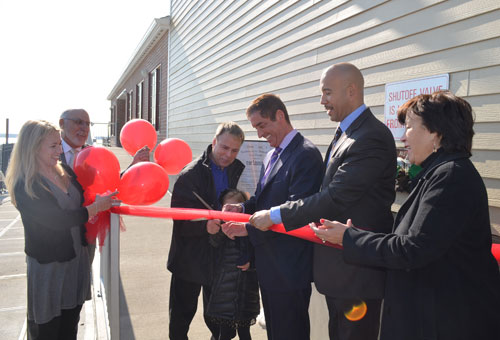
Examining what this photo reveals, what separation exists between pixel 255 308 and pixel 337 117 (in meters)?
1.57

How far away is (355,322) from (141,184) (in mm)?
1875

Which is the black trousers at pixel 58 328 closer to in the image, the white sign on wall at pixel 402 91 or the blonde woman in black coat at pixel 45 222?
the blonde woman in black coat at pixel 45 222

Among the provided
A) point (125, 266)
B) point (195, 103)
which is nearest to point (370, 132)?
point (125, 266)

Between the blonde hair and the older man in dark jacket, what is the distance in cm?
99

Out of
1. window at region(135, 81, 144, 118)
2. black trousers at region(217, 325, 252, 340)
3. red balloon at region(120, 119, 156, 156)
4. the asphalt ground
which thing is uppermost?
window at region(135, 81, 144, 118)

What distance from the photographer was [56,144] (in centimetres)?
262

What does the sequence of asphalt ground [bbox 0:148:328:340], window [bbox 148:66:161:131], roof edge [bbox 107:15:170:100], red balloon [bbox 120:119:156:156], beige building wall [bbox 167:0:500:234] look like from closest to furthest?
1. beige building wall [bbox 167:0:500:234]
2. asphalt ground [bbox 0:148:328:340]
3. red balloon [bbox 120:119:156:156]
4. roof edge [bbox 107:15:170:100]
5. window [bbox 148:66:161:131]

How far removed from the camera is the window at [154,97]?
15070 mm

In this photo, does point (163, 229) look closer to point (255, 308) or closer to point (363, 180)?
point (255, 308)

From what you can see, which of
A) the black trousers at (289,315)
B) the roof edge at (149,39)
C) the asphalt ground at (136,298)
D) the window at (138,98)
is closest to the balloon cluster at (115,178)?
the black trousers at (289,315)

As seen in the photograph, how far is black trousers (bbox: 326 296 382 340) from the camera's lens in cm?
214

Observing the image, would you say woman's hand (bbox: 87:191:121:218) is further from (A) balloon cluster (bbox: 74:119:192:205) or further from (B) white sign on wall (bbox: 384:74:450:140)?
(B) white sign on wall (bbox: 384:74:450:140)

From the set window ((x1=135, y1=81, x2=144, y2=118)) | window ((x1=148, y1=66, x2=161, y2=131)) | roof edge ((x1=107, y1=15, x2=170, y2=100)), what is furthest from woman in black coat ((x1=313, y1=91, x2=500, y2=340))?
window ((x1=135, y1=81, x2=144, y2=118))

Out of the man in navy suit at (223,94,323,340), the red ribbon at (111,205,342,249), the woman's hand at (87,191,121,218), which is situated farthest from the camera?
the woman's hand at (87,191,121,218)
